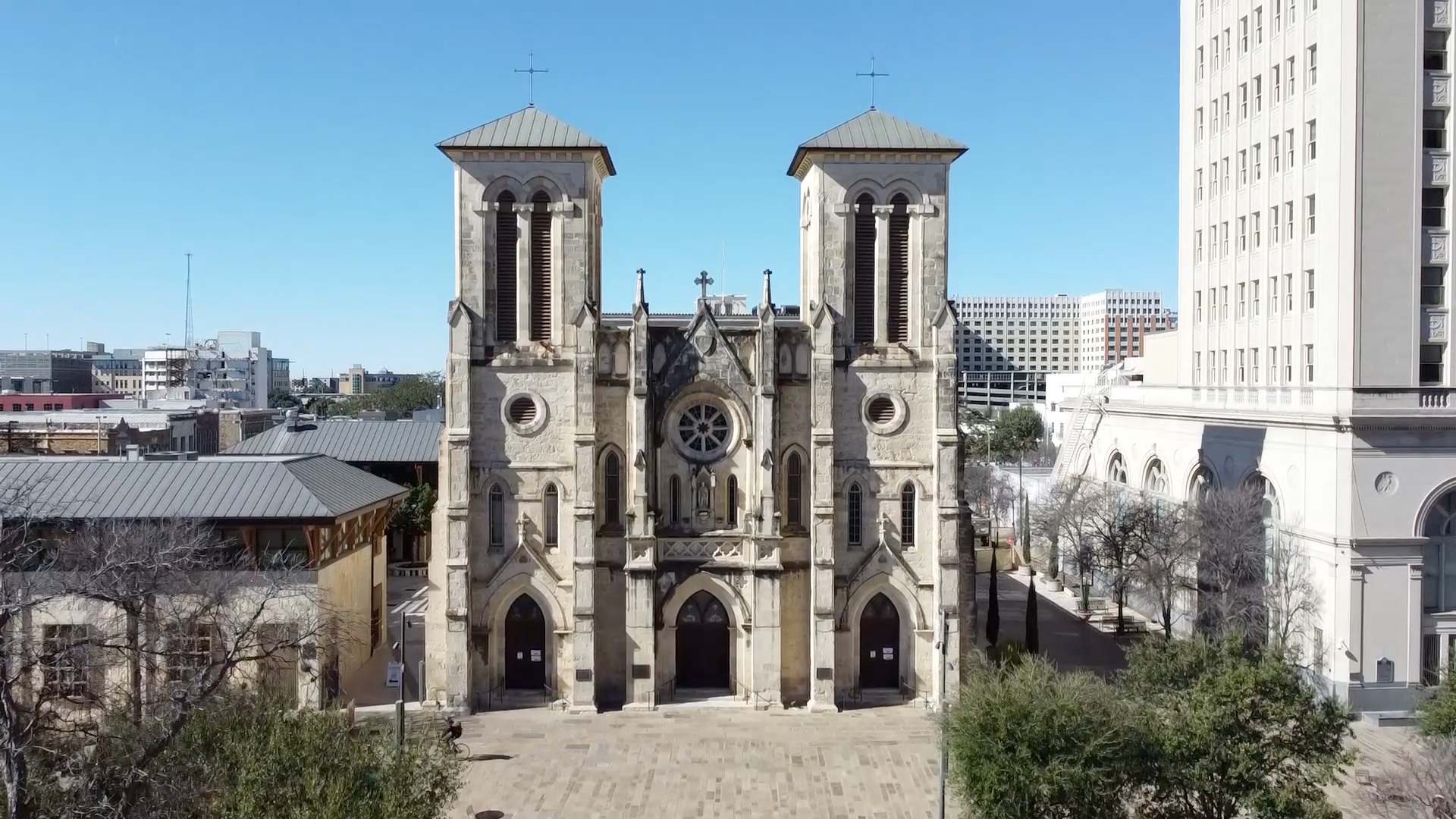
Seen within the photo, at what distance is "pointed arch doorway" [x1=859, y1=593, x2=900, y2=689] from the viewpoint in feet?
129

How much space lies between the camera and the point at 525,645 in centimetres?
3922

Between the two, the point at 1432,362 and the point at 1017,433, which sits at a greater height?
the point at 1432,362

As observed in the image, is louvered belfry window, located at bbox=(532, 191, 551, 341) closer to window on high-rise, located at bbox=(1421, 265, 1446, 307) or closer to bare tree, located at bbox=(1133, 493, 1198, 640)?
bare tree, located at bbox=(1133, 493, 1198, 640)

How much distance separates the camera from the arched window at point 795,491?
129 feet

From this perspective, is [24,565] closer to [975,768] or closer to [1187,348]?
[975,768]

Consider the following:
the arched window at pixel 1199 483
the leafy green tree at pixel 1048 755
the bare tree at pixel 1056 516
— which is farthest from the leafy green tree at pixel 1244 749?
the bare tree at pixel 1056 516

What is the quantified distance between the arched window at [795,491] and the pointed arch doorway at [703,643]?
13.8 ft

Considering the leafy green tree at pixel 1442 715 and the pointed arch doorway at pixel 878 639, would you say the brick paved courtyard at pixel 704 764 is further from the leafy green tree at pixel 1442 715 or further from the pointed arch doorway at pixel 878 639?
the leafy green tree at pixel 1442 715

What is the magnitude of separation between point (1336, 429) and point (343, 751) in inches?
1355

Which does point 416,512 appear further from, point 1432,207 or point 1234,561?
point 1432,207

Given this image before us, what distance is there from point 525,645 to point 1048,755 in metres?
21.6

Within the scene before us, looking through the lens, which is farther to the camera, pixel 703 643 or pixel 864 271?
pixel 864 271

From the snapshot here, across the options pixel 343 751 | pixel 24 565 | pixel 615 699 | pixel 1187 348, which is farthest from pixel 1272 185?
pixel 24 565

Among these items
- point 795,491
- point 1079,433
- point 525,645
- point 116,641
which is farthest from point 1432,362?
point 116,641
